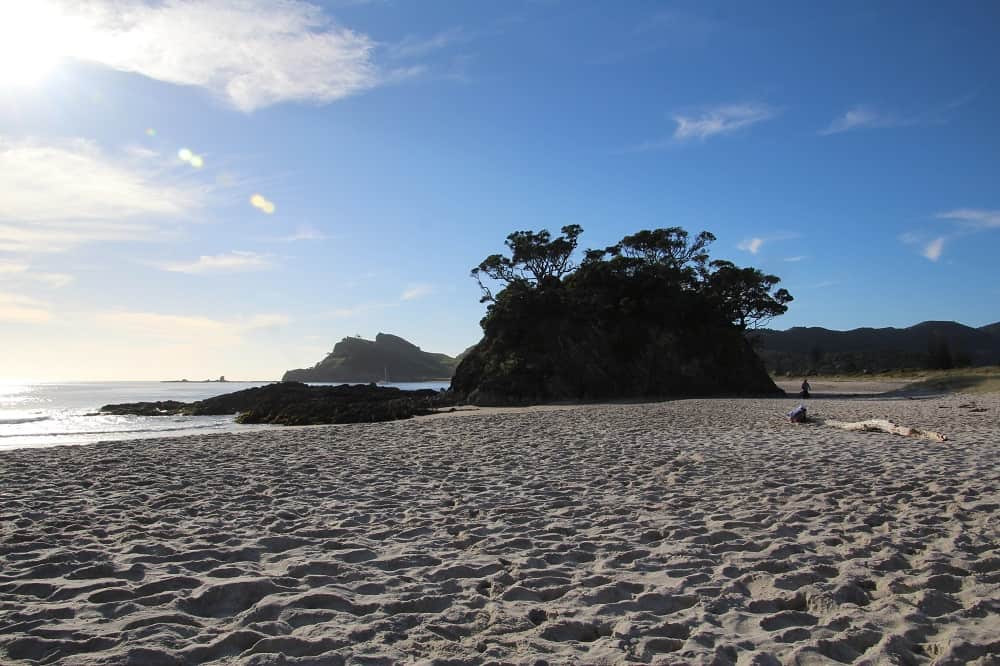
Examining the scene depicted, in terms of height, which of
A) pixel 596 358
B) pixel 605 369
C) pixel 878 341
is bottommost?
pixel 605 369

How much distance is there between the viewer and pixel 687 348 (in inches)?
1515

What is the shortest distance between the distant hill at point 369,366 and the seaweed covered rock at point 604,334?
106 meters

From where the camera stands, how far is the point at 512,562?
496cm

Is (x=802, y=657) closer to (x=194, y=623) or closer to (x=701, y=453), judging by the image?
(x=194, y=623)

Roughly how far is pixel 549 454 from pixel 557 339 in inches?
1031

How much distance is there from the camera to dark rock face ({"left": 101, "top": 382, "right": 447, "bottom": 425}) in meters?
25.8

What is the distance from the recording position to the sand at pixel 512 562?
346 cm

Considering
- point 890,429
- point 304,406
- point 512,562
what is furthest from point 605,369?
point 512,562

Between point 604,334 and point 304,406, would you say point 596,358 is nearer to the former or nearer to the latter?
point 604,334

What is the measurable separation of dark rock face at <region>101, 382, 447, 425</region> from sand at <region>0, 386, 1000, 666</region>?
15604mm

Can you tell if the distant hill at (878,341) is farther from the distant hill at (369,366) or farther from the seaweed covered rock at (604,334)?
the distant hill at (369,366)

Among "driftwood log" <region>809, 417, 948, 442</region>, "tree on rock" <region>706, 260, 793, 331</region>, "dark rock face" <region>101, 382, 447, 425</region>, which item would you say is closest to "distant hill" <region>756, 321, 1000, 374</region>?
"tree on rock" <region>706, 260, 793, 331</region>

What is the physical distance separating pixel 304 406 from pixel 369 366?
4972 inches

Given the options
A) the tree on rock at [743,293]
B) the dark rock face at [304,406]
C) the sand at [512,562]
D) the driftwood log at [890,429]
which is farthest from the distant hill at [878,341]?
the sand at [512,562]
